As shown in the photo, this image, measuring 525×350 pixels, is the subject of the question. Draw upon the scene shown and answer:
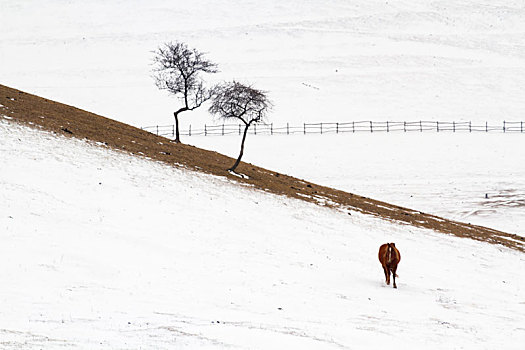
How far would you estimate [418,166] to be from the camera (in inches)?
2071

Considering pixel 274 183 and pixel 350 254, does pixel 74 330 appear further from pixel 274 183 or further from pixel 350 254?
pixel 274 183

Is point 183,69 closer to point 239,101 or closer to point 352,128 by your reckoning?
point 239,101

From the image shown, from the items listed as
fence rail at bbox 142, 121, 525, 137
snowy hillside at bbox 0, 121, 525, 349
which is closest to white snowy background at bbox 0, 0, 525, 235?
fence rail at bbox 142, 121, 525, 137

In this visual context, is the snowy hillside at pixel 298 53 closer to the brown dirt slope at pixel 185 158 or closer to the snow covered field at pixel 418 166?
the snow covered field at pixel 418 166

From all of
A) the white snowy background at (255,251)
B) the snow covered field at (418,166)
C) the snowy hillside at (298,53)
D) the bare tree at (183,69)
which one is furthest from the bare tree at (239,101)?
the snowy hillside at (298,53)

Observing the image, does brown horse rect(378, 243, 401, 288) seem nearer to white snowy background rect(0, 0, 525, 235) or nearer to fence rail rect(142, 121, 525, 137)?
white snowy background rect(0, 0, 525, 235)

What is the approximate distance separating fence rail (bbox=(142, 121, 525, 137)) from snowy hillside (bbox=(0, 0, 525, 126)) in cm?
245

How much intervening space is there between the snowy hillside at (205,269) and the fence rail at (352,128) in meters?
40.6

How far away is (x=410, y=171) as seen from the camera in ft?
168

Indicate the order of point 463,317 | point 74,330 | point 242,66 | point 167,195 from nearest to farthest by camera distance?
1. point 74,330
2. point 463,317
3. point 167,195
4. point 242,66

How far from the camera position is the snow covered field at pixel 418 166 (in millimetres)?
40438

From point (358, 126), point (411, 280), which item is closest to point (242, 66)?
point (358, 126)

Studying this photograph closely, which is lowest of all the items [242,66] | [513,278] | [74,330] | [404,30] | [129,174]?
[513,278]

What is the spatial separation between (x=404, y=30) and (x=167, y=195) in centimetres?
8812
